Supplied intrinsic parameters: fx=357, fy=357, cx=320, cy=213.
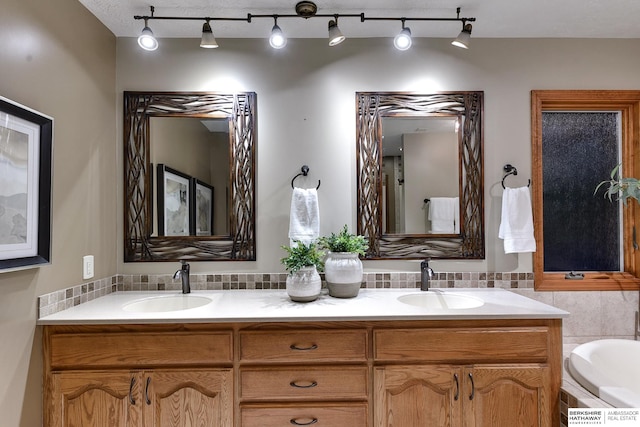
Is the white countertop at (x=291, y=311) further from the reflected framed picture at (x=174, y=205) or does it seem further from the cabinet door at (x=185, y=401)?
the reflected framed picture at (x=174, y=205)

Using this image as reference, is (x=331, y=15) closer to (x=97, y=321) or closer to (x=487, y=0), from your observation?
(x=487, y=0)

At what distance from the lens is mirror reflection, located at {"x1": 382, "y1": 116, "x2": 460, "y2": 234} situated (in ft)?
7.03

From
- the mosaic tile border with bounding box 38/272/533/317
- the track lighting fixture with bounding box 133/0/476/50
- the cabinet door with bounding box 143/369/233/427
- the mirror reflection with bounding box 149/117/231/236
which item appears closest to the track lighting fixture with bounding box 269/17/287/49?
the track lighting fixture with bounding box 133/0/476/50

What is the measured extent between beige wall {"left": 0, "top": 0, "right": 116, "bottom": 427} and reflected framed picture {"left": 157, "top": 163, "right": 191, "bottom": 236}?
0.26m

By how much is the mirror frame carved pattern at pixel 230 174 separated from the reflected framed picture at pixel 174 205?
5cm

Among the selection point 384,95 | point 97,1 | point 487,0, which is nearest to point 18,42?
point 97,1

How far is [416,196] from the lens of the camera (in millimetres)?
2145

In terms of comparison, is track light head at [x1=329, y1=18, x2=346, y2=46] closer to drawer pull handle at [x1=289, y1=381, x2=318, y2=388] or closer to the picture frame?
the picture frame

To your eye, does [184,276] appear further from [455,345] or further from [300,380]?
[455,345]

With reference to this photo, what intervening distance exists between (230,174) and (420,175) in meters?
1.14

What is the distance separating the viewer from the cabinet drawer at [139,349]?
1544 millimetres

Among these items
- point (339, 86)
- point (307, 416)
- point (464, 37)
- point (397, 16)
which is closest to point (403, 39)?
point (397, 16)

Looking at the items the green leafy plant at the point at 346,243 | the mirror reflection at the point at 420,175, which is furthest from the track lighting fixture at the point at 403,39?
the green leafy plant at the point at 346,243

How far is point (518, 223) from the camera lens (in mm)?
2064
